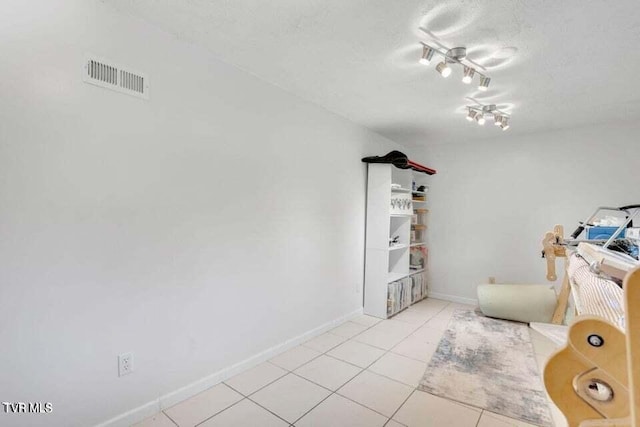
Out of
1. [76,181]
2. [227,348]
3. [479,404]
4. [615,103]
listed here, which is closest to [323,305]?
[227,348]

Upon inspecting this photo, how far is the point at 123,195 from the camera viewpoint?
1.77 metres

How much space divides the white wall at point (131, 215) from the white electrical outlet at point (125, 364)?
0.03 metres

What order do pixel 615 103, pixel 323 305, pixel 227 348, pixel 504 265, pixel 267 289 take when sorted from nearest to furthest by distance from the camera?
pixel 227 348, pixel 267 289, pixel 615 103, pixel 323 305, pixel 504 265

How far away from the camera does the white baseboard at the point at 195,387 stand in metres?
1.79

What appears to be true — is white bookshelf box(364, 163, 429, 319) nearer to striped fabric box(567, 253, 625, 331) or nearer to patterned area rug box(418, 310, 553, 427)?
patterned area rug box(418, 310, 553, 427)

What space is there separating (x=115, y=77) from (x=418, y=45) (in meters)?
1.83

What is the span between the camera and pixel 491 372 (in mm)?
2488

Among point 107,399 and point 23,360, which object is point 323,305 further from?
point 23,360

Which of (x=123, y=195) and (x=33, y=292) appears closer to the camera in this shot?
(x=33, y=292)

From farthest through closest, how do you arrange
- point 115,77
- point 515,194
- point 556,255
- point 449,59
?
point 515,194 < point 556,255 < point 449,59 < point 115,77

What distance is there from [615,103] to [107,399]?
4.64 metres

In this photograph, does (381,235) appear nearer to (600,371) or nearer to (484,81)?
(484,81)

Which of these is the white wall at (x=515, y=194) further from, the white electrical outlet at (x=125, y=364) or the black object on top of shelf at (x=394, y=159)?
the white electrical outlet at (x=125, y=364)

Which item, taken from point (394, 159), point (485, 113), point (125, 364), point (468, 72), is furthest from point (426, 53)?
point (125, 364)
